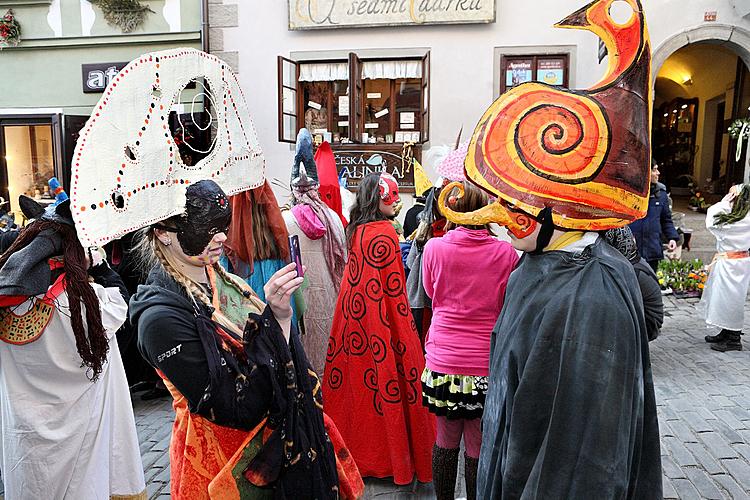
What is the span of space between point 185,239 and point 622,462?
137 centimetres

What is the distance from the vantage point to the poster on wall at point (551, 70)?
9352mm

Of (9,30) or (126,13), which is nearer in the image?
(126,13)

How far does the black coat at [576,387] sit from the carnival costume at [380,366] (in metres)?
1.94

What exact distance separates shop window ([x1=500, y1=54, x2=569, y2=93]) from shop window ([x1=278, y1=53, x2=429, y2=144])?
1390 millimetres

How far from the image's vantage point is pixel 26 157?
1084 cm

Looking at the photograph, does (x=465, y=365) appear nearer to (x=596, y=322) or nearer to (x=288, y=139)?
(x=596, y=322)

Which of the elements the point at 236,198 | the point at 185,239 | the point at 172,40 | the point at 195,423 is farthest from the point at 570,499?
the point at 172,40

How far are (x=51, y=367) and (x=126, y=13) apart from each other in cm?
904

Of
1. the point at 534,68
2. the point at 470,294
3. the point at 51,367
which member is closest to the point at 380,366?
the point at 470,294

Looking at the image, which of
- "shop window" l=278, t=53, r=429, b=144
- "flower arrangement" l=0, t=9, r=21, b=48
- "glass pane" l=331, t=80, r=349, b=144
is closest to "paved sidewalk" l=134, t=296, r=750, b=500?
"shop window" l=278, t=53, r=429, b=144

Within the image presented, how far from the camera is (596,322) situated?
139 centimetres

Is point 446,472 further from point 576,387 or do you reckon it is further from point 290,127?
point 290,127

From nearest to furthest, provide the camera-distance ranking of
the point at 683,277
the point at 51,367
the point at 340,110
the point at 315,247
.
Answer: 1. the point at 51,367
2. the point at 315,247
3. the point at 683,277
4. the point at 340,110

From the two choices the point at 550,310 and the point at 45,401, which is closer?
the point at 550,310
